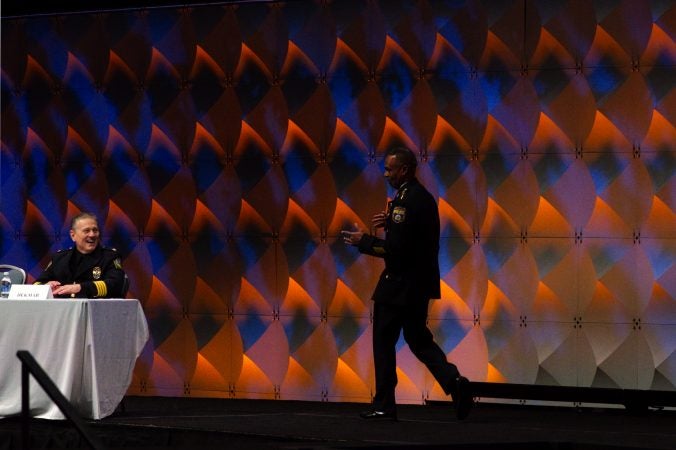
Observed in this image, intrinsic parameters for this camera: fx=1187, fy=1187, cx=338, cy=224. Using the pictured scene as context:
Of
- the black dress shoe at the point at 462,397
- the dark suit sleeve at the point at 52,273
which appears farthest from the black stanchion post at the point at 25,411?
the black dress shoe at the point at 462,397

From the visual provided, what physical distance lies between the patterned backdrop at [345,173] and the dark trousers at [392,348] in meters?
1.34

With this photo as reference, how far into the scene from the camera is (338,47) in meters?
8.41

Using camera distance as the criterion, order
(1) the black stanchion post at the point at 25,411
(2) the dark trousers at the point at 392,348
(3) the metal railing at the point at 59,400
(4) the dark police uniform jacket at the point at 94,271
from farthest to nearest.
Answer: (4) the dark police uniform jacket at the point at 94,271
(2) the dark trousers at the point at 392,348
(1) the black stanchion post at the point at 25,411
(3) the metal railing at the point at 59,400

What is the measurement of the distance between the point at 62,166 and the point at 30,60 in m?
0.89

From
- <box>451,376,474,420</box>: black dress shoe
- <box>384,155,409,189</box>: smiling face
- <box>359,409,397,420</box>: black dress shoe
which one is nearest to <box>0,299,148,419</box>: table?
<box>359,409,397,420</box>: black dress shoe

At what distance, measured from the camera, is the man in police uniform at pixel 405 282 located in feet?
22.0

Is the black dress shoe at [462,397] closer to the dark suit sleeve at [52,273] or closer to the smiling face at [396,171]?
the smiling face at [396,171]

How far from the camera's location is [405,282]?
6727 millimetres

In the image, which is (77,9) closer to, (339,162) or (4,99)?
(4,99)

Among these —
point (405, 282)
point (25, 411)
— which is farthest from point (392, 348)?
point (25, 411)

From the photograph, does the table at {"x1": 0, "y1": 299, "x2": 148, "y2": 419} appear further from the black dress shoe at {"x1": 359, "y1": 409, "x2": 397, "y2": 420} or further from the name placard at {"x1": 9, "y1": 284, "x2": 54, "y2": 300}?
the black dress shoe at {"x1": 359, "y1": 409, "x2": 397, "y2": 420}

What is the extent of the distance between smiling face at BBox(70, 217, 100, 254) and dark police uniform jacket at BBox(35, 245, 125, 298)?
0.05m

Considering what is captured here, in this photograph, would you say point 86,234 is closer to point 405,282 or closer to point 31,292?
point 31,292

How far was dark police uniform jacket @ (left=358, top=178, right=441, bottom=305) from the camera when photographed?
6703 millimetres
